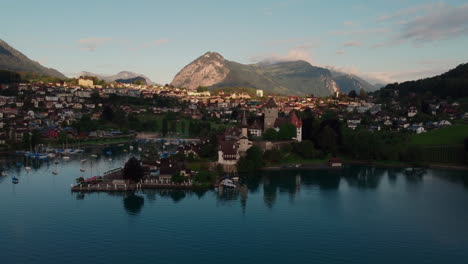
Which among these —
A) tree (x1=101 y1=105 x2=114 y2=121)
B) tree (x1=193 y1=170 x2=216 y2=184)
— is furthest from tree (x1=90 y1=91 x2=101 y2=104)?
tree (x1=193 y1=170 x2=216 y2=184)

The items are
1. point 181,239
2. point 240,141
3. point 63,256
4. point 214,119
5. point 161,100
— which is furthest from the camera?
point 161,100

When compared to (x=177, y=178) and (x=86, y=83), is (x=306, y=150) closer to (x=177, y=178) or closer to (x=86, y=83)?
(x=177, y=178)

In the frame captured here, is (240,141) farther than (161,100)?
No

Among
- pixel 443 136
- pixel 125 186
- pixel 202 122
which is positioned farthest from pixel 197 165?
pixel 202 122

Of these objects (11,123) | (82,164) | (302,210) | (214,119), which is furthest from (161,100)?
(302,210)

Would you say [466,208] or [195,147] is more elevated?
[195,147]

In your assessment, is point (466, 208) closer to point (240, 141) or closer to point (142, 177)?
point (240, 141)

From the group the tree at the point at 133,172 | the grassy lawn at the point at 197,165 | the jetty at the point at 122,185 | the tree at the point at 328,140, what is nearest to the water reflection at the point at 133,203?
the jetty at the point at 122,185
